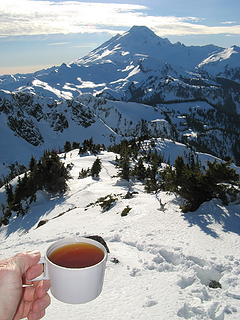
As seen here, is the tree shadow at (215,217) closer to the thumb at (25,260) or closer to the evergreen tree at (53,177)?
the thumb at (25,260)

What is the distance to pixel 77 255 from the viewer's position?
4035 mm

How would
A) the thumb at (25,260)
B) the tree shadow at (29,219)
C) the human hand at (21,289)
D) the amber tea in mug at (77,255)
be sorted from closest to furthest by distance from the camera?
the human hand at (21,289) < the thumb at (25,260) < the amber tea in mug at (77,255) < the tree shadow at (29,219)

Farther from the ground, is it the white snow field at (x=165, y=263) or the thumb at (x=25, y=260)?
the thumb at (x=25, y=260)

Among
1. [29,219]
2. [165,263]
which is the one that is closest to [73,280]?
[165,263]

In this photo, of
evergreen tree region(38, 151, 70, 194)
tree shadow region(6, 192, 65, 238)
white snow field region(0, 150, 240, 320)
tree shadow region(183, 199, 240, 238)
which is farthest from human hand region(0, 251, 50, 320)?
evergreen tree region(38, 151, 70, 194)

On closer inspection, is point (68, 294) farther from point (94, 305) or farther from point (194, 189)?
point (194, 189)

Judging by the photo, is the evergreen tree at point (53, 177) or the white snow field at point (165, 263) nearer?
the white snow field at point (165, 263)

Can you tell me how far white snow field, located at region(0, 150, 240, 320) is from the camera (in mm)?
9081

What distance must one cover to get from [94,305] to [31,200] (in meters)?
47.1

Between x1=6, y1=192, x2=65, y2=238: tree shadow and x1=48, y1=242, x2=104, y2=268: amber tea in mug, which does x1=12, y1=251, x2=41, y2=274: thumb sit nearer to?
x1=48, y1=242, x2=104, y2=268: amber tea in mug

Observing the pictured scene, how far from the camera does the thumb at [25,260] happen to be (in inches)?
128

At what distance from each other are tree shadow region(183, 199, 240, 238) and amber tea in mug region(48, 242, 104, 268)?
1332 cm

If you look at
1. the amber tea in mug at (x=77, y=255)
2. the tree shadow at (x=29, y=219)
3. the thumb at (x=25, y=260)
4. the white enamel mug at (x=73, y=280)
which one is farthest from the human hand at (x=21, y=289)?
the tree shadow at (x=29, y=219)

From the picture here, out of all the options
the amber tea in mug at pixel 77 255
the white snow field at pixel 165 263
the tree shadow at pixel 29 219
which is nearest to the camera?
the amber tea in mug at pixel 77 255
